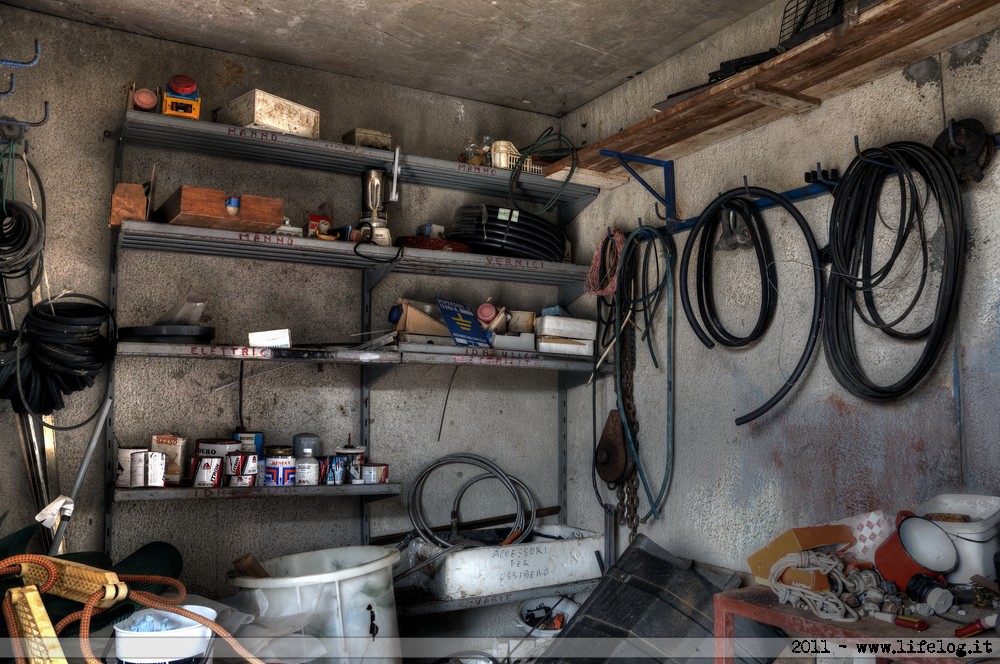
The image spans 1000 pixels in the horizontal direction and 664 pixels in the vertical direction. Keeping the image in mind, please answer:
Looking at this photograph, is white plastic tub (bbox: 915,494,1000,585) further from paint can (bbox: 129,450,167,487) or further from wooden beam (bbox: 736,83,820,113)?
paint can (bbox: 129,450,167,487)

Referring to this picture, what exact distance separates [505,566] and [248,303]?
153 centimetres

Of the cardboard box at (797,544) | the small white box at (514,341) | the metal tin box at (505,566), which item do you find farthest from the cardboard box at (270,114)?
the cardboard box at (797,544)

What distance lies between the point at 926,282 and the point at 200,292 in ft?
8.73

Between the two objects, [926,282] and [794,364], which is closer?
[926,282]

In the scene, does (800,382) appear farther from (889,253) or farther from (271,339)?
(271,339)

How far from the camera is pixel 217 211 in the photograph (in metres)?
2.74

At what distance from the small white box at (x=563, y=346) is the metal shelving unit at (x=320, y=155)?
2.36ft

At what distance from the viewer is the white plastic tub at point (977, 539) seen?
6.30ft

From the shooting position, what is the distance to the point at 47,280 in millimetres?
2992

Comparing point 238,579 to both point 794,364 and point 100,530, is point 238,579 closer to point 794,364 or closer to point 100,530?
point 100,530

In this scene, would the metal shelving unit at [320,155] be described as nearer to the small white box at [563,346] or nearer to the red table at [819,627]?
the small white box at [563,346]

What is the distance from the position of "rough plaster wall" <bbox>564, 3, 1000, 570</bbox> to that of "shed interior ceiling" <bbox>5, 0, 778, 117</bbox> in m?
0.22

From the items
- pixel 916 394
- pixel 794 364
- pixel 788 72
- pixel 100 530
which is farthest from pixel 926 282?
pixel 100 530

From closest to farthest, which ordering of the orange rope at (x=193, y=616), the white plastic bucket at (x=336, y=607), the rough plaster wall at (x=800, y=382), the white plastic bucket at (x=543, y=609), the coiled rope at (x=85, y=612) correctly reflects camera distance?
the coiled rope at (x=85, y=612) → the orange rope at (x=193, y=616) → the rough plaster wall at (x=800, y=382) → the white plastic bucket at (x=336, y=607) → the white plastic bucket at (x=543, y=609)
